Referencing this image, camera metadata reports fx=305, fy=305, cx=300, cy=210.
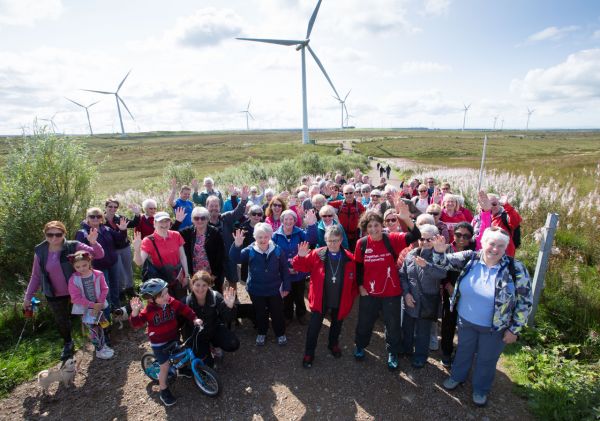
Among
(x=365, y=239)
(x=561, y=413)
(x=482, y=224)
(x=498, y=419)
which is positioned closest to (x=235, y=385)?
(x=365, y=239)

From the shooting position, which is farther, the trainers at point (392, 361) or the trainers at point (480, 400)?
the trainers at point (392, 361)

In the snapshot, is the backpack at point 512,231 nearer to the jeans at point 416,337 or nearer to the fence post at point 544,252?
the fence post at point 544,252

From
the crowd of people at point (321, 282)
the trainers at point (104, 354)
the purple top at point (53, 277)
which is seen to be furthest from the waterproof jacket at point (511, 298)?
the purple top at point (53, 277)

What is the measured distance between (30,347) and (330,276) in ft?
17.6

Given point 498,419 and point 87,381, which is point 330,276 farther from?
point 87,381

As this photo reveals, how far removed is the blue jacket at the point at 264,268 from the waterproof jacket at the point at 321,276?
22.6 inches

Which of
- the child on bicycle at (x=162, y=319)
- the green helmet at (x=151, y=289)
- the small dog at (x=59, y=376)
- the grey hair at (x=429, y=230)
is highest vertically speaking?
the grey hair at (x=429, y=230)

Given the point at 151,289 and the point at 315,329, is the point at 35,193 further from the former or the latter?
the point at 315,329

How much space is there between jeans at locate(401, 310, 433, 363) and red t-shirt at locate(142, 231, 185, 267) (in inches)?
160

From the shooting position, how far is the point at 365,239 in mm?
4750

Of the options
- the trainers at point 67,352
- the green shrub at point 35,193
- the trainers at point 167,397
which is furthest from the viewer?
the green shrub at point 35,193

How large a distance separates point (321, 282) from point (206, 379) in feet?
7.21

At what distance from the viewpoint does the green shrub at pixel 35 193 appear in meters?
6.67

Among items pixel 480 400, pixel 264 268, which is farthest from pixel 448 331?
pixel 264 268
